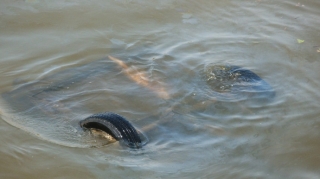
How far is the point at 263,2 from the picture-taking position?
7.21 meters

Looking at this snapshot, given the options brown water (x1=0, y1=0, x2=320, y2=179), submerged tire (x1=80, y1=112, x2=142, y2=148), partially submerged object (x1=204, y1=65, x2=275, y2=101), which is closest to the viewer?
brown water (x1=0, y1=0, x2=320, y2=179)

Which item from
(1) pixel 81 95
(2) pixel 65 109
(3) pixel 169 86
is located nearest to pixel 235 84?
(3) pixel 169 86

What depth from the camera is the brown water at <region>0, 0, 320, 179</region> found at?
143 inches

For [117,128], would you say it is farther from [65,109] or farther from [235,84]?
[235,84]

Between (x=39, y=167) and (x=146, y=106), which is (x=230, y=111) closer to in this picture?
(x=146, y=106)

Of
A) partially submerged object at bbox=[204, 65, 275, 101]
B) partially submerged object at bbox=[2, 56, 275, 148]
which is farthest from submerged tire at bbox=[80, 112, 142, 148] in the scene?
partially submerged object at bbox=[204, 65, 275, 101]

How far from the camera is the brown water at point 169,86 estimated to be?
3.64 meters

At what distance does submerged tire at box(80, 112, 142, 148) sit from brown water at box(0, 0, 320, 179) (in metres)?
0.09

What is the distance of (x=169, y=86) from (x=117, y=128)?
4.39 ft

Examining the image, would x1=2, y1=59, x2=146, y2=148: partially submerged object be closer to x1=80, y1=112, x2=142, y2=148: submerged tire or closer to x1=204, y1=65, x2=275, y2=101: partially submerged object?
x1=80, y1=112, x2=142, y2=148: submerged tire

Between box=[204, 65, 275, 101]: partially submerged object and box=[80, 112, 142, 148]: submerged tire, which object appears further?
box=[204, 65, 275, 101]: partially submerged object

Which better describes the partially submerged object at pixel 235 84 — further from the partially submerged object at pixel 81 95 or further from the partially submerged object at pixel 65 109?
the partially submerged object at pixel 65 109

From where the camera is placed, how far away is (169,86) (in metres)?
4.95

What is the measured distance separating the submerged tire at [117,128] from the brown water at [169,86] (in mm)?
89
